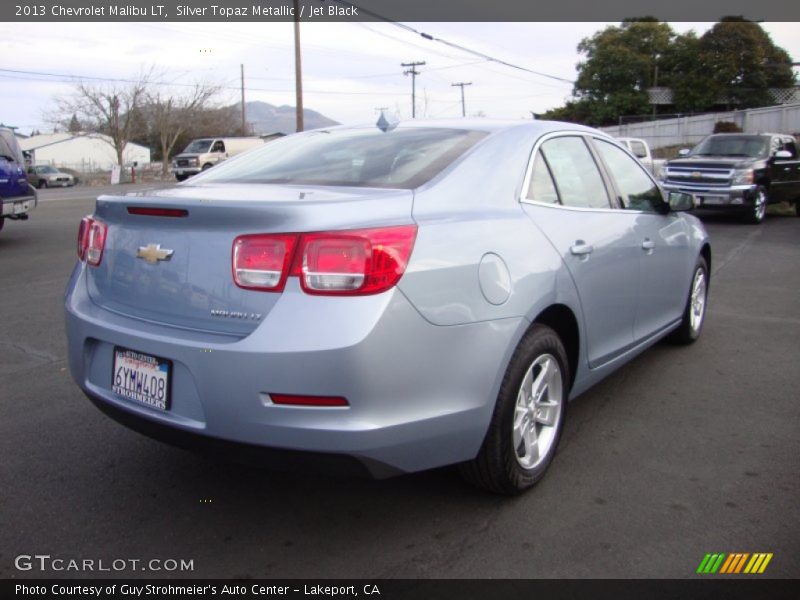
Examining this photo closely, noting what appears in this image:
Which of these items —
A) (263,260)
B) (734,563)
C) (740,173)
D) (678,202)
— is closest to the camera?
(263,260)

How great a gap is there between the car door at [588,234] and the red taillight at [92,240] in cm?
188

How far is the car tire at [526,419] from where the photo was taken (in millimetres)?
3014

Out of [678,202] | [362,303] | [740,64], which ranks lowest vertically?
[362,303]

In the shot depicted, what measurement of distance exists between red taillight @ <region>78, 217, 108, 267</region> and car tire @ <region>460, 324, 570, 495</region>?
71.2 inches

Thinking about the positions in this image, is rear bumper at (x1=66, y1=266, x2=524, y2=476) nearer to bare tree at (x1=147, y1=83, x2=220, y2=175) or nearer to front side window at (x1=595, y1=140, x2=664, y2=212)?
front side window at (x1=595, y1=140, x2=664, y2=212)

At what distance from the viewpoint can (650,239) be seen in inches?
174

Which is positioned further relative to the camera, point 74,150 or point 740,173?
point 74,150

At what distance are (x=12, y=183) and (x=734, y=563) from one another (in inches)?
459

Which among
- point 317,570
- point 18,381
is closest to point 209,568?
point 317,570

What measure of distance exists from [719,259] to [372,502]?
8.68m

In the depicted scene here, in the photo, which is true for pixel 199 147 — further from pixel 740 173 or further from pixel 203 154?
pixel 740 173

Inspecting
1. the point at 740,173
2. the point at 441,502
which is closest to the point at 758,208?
the point at 740,173

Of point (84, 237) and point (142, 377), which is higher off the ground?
point (84, 237)
